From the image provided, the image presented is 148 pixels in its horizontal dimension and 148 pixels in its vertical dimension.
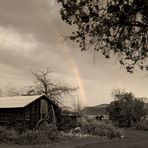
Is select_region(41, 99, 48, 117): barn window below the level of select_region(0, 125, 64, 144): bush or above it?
above

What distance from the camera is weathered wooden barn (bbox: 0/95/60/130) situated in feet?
144

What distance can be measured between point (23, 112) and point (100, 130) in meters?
9.75

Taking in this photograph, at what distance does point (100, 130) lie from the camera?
47125 mm

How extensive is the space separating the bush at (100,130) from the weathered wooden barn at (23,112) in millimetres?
5826

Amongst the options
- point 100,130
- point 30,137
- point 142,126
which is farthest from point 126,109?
point 30,137

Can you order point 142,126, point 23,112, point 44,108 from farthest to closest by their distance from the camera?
point 142,126 → point 44,108 → point 23,112

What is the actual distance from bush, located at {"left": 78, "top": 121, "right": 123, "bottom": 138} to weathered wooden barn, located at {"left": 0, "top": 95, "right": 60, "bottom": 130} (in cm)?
583

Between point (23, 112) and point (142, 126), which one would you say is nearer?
point (23, 112)

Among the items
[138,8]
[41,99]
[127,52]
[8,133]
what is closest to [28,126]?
[41,99]

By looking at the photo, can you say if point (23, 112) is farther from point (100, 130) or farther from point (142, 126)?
point (142, 126)

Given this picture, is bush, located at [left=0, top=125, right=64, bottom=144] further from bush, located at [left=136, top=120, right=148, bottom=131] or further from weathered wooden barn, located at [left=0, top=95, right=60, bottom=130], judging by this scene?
bush, located at [left=136, top=120, right=148, bottom=131]

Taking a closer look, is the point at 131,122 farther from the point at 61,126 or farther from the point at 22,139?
the point at 22,139

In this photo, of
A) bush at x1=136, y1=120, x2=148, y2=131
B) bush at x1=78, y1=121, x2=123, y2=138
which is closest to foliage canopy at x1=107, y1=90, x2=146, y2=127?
bush at x1=136, y1=120, x2=148, y2=131

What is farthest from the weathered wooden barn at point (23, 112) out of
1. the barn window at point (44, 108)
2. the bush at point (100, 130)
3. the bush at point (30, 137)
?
the bush at point (100, 130)
